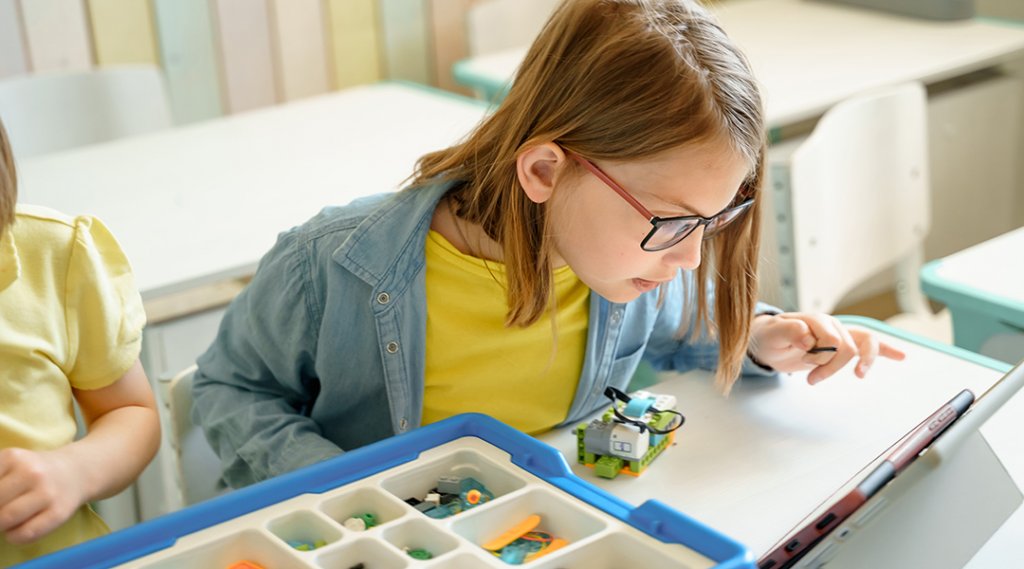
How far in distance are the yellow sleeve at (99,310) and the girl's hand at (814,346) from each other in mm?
596

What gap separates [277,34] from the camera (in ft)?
8.85

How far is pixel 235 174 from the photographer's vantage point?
1901 mm

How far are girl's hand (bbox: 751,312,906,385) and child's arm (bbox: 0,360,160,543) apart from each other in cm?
59

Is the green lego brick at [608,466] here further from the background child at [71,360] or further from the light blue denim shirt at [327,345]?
the background child at [71,360]

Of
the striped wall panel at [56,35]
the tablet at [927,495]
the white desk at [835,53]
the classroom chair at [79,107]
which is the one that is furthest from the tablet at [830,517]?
the striped wall panel at [56,35]

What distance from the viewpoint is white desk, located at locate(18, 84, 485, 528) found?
1.56m

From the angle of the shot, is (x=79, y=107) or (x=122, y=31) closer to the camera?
(x=79, y=107)

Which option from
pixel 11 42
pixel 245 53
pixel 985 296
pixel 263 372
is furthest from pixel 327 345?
pixel 245 53

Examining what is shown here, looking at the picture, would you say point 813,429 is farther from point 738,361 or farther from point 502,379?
point 502,379

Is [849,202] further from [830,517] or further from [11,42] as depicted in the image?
[11,42]

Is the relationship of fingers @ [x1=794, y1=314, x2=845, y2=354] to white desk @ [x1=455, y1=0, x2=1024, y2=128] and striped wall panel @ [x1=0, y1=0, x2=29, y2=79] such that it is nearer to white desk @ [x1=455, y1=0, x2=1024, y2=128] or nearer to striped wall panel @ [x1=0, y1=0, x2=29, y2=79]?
white desk @ [x1=455, y1=0, x2=1024, y2=128]

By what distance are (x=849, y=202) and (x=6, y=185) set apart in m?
1.29

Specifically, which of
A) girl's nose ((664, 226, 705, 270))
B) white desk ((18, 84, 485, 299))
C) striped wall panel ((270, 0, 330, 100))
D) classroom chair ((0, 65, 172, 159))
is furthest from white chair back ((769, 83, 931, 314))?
striped wall panel ((270, 0, 330, 100))

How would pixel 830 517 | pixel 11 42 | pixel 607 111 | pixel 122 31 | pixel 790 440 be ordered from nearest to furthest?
pixel 830 517 → pixel 607 111 → pixel 790 440 → pixel 11 42 → pixel 122 31
